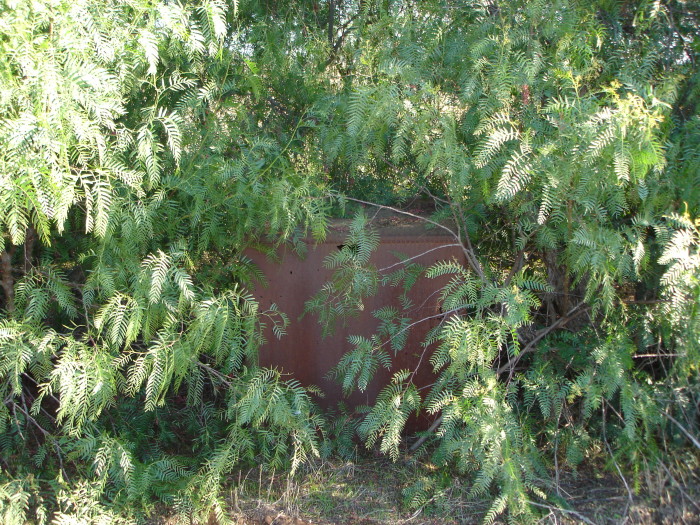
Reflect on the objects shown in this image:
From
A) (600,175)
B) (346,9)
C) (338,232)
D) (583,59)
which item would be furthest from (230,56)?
(600,175)

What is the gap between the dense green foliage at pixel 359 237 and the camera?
2711 millimetres

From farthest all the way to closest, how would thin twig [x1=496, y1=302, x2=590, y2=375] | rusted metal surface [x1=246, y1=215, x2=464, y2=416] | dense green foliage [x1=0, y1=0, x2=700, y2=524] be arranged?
rusted metal surface [x1=246, y1=215, x2=464, y2=416] < thin twig [x1=496, y1=302, x2=590, y2=375] < dense green foliage [x1=0, y1=0, x2=700, y2=524]

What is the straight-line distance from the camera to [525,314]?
112 inches

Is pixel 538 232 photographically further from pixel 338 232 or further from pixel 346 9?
pixel 346 9

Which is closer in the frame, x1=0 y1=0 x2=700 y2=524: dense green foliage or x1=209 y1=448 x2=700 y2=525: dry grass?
x1=0 y1=0 x2=700 y2=524: dense green foliage

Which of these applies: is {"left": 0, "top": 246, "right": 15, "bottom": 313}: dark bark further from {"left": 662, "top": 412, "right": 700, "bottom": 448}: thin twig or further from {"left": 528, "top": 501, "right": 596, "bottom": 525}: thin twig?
{"left": 662, "top": 412, "right": 700, "bottom": 448}: thin twig

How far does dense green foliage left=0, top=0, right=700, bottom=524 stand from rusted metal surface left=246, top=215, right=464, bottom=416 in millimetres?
124

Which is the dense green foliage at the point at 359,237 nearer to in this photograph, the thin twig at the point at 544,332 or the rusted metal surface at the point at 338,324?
the thin twig at the point at 544,332

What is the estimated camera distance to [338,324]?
3791mm

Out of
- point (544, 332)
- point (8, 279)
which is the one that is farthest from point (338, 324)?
point (8, 279)

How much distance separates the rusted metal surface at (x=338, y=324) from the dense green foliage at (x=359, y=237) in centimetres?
12

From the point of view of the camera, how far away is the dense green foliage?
2711 mm

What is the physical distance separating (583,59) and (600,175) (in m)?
0.67

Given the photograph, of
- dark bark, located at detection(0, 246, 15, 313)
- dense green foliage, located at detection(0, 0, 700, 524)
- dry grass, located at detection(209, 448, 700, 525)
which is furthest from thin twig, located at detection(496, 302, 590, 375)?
dark bark, located at detection(0, 246, 15, 313)
